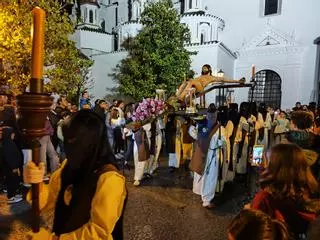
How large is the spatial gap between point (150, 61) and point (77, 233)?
1958cm

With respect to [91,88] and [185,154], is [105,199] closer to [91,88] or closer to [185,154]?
[185,154]

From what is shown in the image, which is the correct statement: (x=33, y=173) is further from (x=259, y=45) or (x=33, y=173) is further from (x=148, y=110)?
(x=259, y=45)

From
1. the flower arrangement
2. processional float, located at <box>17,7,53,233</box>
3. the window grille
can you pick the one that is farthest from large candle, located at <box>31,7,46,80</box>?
the window grille

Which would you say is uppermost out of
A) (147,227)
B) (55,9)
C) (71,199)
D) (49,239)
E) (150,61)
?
(55,9)

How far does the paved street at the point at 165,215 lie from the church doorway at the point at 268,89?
16.5 metres

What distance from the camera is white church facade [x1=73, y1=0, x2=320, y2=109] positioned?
72.4ft

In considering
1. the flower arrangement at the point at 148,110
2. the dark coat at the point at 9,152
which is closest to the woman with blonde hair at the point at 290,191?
the flower arrangement at the point at 148,110

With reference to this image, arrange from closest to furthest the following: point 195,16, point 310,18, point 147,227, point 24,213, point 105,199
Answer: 1. point 105,199
2. point 147,227
3. point 24,213
4. point 310,18
5. point 195,16

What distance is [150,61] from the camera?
20953mm

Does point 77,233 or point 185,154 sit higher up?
point 77,233

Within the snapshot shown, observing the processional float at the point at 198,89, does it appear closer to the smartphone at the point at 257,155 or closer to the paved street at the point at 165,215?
the paved street at the point at 165,215

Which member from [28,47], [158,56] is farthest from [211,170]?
[158,56]

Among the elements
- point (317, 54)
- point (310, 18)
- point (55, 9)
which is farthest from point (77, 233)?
point (310, 18)

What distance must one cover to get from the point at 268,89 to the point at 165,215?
19.8 meters
